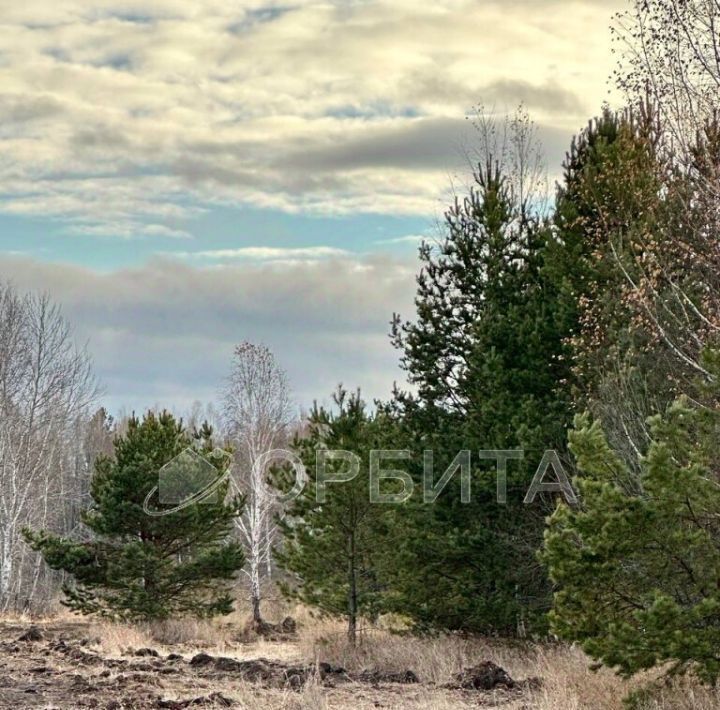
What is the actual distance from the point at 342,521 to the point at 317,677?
7508mm

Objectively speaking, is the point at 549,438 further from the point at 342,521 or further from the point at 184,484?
the point at 184,484

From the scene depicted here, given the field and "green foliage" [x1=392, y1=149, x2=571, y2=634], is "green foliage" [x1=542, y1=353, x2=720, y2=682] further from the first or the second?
"green foliage" [x1=392, y1=149, x2=571, y2=634]

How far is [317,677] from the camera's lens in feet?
37.7

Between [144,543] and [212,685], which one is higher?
[144,543]

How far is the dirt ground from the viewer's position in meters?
10.5

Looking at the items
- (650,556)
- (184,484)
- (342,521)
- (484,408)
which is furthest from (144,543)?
(650,556)

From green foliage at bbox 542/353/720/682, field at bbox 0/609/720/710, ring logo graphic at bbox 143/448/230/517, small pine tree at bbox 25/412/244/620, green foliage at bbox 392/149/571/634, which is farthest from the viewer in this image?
ring logo graphic at bbox 143/448/230/517

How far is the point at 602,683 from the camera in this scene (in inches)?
434

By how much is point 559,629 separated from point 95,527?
16352 mm

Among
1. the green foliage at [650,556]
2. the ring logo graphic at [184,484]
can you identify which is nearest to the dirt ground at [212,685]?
the green foliage at [650,556]

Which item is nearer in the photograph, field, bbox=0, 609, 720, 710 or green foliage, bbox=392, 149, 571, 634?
field, bbox=0, 609, 720, 710

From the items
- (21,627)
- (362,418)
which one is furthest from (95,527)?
(362,418)

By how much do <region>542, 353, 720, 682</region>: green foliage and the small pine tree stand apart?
15244 millimetres

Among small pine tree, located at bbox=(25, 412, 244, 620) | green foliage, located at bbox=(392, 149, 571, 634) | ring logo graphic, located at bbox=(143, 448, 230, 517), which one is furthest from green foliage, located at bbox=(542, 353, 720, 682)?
small pine tree, located at bbox=(25, 412, 244, 620)
